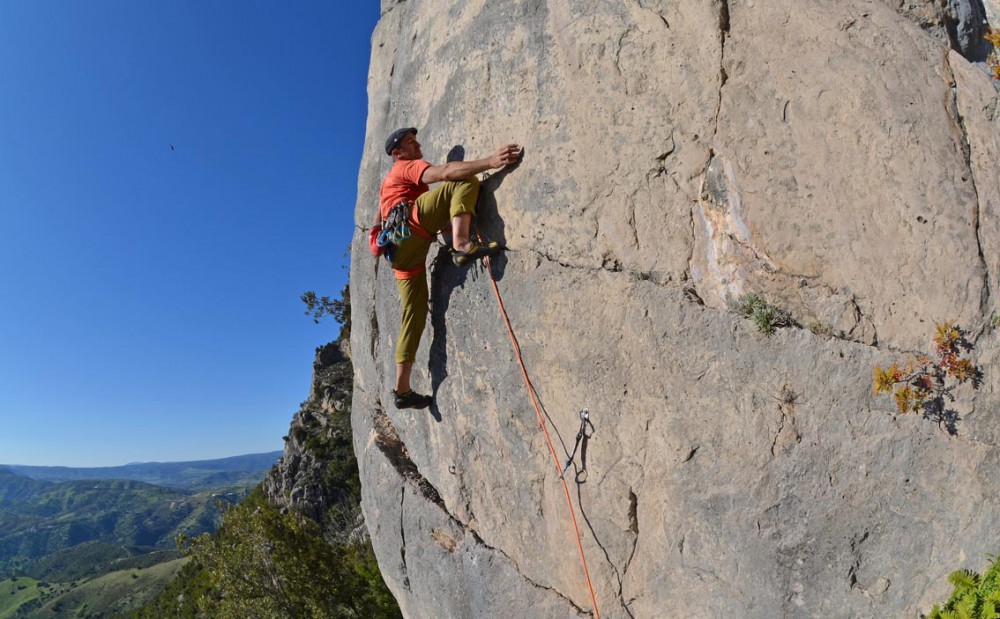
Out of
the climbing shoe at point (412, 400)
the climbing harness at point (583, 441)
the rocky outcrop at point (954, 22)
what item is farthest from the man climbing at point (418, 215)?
the rocky outcrop at point (954, 22)

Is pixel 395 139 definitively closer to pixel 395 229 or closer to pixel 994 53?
pixel 395 229

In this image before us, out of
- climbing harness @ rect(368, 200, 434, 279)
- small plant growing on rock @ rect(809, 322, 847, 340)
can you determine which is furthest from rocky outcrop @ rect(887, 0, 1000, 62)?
climbing harness @ rect(368, 200, 434, 279)

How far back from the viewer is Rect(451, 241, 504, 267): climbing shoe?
5.26 metres

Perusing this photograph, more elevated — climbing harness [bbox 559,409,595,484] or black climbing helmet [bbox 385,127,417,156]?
black climbing helmet [bbox 385,127,417,156]

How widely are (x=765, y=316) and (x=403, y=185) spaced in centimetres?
354

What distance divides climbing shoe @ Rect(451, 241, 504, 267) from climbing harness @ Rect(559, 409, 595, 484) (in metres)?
1.63

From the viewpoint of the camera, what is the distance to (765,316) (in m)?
4.19

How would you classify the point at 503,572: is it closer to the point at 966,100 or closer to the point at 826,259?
the point at 826,259

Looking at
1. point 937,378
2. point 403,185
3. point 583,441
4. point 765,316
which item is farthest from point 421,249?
point 937,378

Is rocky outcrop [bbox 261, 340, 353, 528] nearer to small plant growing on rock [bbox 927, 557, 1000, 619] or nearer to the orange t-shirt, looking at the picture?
the orange t-shirt

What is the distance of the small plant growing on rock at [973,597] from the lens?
3.50 meters

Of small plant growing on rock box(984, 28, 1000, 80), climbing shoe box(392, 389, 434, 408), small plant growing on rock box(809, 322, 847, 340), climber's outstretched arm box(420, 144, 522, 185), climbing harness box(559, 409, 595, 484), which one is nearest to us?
small plant growing on rock box(809, 322, 847, 340)

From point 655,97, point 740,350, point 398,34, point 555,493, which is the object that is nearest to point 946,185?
point 740,350

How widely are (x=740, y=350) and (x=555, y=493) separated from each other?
2.07 m
